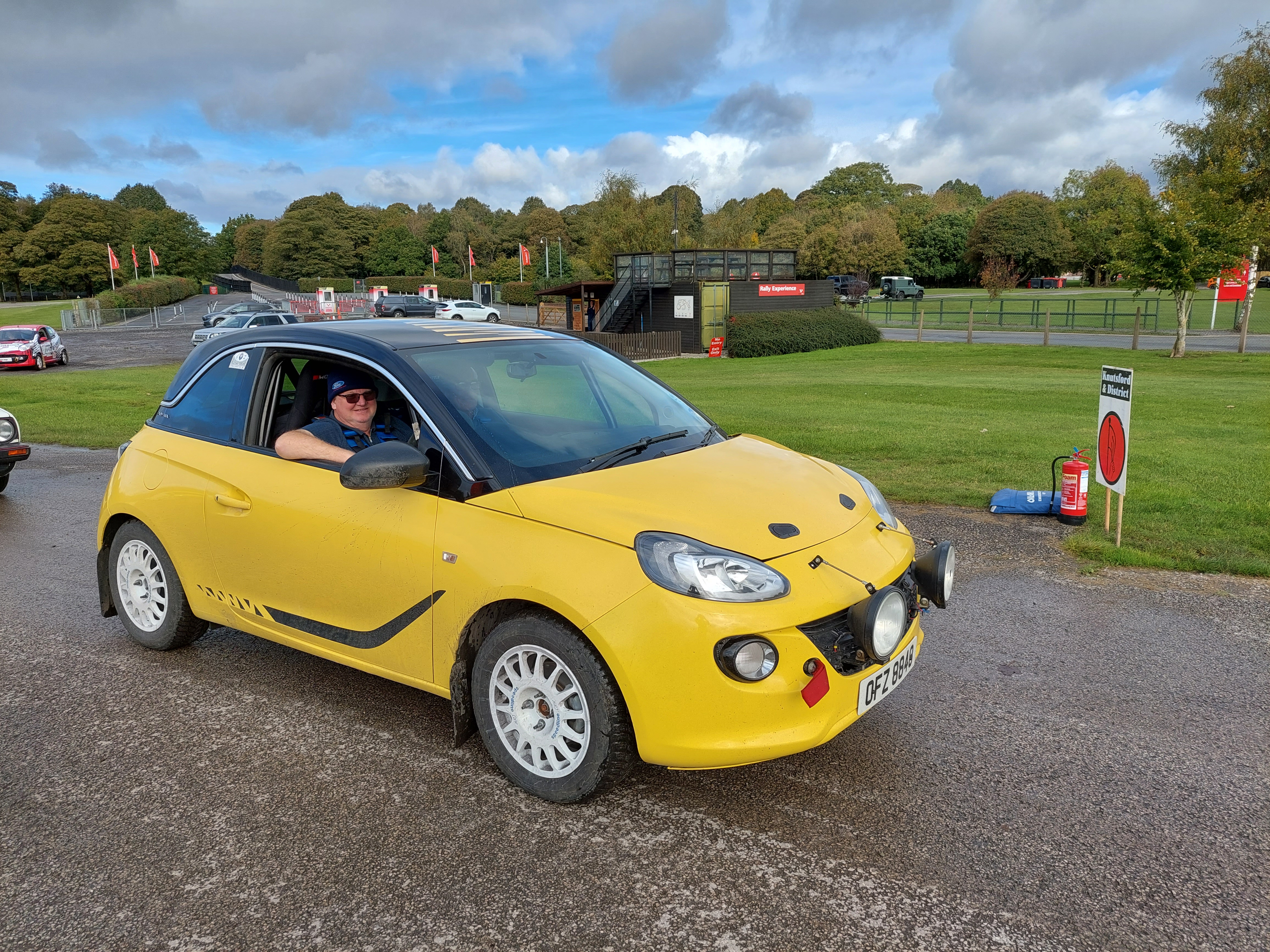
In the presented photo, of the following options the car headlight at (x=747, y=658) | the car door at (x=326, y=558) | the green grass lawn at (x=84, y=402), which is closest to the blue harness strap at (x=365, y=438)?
the car door at (x=326, y=558)

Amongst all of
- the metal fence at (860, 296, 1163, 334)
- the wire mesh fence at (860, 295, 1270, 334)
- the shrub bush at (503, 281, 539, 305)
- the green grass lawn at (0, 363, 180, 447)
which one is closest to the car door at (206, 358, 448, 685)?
the green grass lawn at (0, 363, 180, 447)

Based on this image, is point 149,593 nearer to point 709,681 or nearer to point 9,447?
point 709,681

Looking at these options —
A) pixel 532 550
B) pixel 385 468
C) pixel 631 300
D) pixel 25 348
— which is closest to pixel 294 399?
pixel 385 468

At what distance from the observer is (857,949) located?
2.67 metres

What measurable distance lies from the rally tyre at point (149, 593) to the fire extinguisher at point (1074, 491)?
6.22m

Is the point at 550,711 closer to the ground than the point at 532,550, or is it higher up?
closer to the ground

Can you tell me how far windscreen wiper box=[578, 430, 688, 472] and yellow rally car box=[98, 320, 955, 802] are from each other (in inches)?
0.8

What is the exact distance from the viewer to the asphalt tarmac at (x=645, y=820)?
2.80m

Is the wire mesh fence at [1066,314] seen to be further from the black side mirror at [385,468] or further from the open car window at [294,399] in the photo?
the black side mirror at [385,468]

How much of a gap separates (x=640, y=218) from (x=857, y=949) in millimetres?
59729

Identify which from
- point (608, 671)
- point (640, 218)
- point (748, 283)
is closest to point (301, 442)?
point (608, 671)

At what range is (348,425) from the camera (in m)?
4.37

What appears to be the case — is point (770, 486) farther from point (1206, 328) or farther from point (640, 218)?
point (640, 218)

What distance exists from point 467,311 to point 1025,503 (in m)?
47.0
